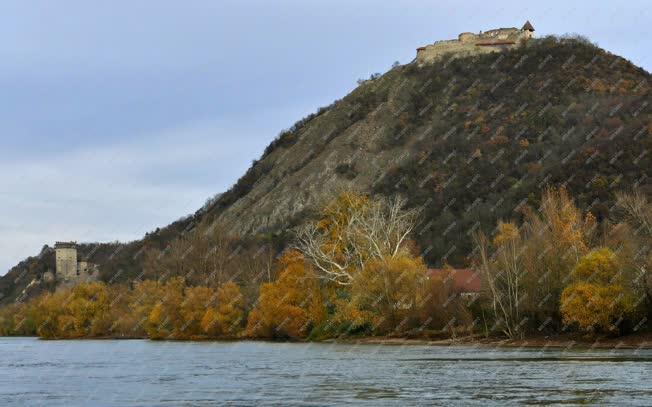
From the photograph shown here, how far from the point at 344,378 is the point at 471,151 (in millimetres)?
118733

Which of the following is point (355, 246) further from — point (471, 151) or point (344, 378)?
point (471, 151)

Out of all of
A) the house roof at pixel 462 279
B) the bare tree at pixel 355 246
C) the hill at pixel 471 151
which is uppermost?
the hill at pixel 471 151

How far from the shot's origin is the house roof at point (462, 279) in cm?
7756

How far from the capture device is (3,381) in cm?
4803

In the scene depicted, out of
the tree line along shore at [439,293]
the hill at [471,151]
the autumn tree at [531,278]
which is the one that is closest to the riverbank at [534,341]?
the tree line along shore at [439,293]

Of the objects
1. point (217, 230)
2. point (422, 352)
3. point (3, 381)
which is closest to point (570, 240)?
point (422, 352)

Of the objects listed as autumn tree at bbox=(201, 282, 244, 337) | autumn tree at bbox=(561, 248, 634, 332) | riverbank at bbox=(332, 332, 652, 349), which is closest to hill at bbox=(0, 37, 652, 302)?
autumn tree at bbox=(201, 282, 244, 337)

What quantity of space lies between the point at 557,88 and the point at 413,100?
32213 mm

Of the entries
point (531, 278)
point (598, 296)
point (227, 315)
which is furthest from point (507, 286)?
point (227, 315)

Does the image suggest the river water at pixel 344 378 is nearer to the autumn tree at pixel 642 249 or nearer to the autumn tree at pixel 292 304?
the autumn tree at pixel 642 249

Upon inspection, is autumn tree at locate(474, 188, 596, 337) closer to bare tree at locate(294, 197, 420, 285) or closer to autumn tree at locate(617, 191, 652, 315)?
autumn tree at locate(617, 191, 652, 315)

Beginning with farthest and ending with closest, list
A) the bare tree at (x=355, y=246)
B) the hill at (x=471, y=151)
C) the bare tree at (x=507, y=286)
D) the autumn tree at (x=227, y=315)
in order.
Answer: the hill at (x=471, y=151)
the autumn tree at (x=227, y=315)
the bare tree at (x=355, y=246)
the bare tree at (x=507, y=286)

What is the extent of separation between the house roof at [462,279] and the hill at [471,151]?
1050 inches

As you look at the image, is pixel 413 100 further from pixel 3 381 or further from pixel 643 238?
pixel 3 381
